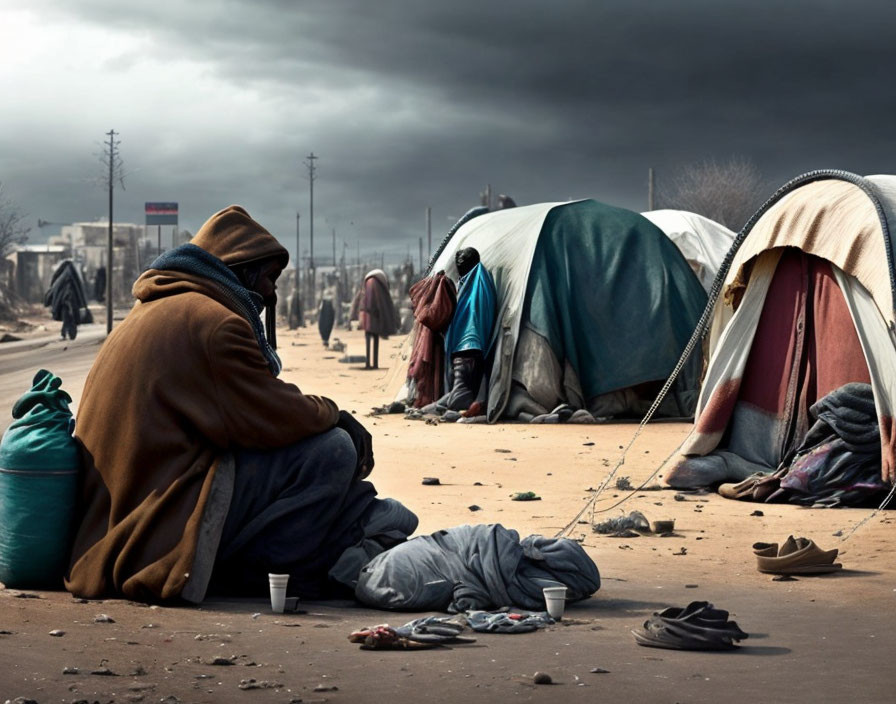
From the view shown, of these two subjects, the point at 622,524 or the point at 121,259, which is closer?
the point at 622,524

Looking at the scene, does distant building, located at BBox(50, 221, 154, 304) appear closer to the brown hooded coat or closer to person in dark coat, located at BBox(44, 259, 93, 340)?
person in dark coat, located at BBox(44, 259, 93, 340)

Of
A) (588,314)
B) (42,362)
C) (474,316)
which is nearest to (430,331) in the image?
(474,316)

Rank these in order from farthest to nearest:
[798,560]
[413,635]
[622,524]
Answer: [622,524]
[798,560]
[413,635]

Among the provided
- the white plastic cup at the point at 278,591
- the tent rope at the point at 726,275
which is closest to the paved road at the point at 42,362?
the tent rope at the point at 726,275

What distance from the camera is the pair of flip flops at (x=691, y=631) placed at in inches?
205

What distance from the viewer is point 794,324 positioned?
10.6 metres

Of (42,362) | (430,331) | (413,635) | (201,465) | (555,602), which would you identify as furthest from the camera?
(42,362)

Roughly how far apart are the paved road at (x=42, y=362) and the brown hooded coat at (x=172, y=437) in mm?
8539

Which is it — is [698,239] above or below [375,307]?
above

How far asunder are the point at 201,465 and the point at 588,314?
10.3 metres

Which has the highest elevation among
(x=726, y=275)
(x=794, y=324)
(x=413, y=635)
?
(x=726, y=275)

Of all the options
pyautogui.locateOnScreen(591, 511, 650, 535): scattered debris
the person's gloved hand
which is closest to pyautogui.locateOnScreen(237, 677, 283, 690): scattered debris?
the person's gloved hand

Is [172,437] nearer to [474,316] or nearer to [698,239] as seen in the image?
[474,316]

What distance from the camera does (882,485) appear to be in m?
9.63
